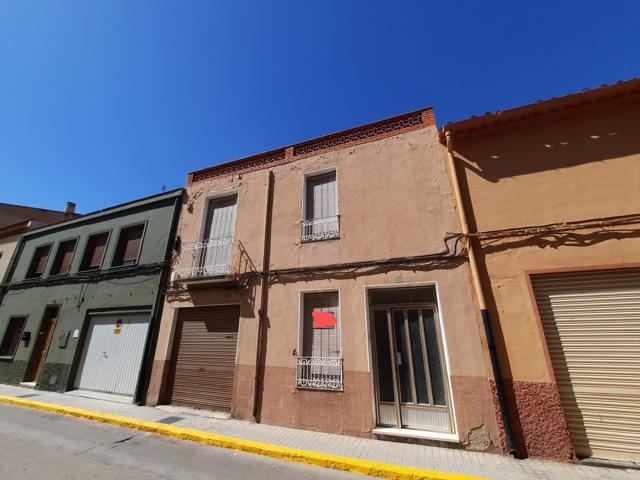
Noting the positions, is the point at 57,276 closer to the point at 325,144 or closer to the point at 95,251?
the point at 95,251

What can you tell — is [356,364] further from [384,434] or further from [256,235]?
[256,235]

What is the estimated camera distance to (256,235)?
25.1ft

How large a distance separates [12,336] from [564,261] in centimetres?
1750

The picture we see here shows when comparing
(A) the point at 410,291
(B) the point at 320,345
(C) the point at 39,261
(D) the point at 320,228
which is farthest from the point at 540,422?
(C) the point at 39,261

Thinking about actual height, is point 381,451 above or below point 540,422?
below

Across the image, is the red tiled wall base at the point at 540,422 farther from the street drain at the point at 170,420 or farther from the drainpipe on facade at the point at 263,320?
the street drain at the point at 170,420

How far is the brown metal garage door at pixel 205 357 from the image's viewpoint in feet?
22.7

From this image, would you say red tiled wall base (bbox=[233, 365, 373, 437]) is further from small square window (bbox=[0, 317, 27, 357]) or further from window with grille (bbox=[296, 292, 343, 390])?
small square window (bbox=[0, 317, 27, 357])

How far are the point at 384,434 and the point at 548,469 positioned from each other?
232 centimetres

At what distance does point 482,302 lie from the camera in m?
5.02

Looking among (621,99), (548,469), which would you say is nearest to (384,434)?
(548,469)

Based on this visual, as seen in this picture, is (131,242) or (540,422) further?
(131,242)

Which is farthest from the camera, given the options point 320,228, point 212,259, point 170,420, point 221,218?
point 221,218

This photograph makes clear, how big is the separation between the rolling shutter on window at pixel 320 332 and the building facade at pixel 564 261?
2967 millimetres
